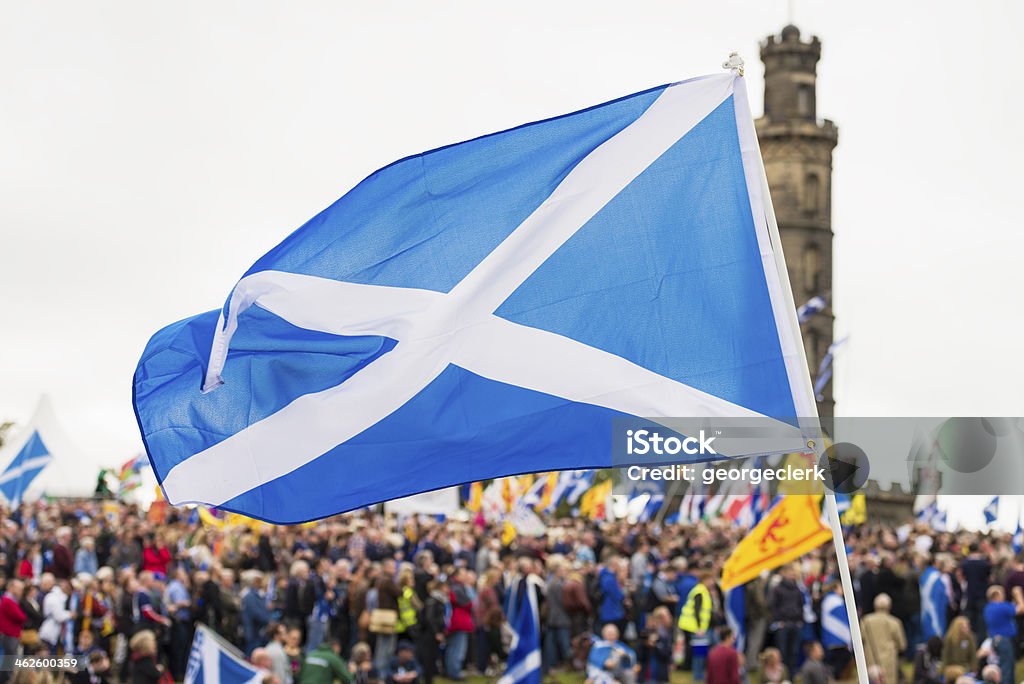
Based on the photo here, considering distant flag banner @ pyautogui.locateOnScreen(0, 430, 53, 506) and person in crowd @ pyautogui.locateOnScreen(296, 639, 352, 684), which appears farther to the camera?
distant flag banner @ pyautogui.locateOnScreen(0, 430, 53, 506)

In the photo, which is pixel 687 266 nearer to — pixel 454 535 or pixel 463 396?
pixel 463 396

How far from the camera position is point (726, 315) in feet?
22.4

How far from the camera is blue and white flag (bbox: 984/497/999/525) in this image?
32.4 m

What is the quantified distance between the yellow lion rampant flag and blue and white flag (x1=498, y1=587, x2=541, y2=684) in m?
2.89

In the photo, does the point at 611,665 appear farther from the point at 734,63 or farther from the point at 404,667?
the point at 734,63

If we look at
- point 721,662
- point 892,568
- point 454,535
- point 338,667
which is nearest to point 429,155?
point 338,667

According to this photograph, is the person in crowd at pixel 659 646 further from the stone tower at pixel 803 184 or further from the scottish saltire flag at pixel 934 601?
the stone tower at pixel 803 184

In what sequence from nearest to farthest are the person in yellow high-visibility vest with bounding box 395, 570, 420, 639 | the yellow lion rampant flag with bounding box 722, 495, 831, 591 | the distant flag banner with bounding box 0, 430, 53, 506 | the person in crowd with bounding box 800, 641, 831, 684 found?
the person in crowd with bounding box 800, 641, 831, 684 → the yellow lion rampant flag with bounding box 722, 495, 831, 591 → the person in yellow high-visibility vest with bounding box 395, 570, 420, 639 → the distant flag banner with bounding box 0, 430, 53, 506

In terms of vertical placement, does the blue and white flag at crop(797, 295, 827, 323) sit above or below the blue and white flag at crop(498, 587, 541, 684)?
above

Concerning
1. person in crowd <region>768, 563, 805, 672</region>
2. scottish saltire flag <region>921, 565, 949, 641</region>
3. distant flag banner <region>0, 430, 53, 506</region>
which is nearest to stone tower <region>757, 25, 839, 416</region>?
distant flag banner <region>0, 430, 53, 506</region>

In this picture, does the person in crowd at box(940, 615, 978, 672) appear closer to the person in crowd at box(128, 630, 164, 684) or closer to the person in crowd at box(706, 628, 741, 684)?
the person in crowd at box(706, 628, 741, 684)

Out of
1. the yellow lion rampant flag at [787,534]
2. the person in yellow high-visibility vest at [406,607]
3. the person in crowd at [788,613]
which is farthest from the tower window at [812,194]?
the person in yellow high-visibility vest at [406,607]

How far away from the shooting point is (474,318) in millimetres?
7191

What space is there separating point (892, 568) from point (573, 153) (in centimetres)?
1591
